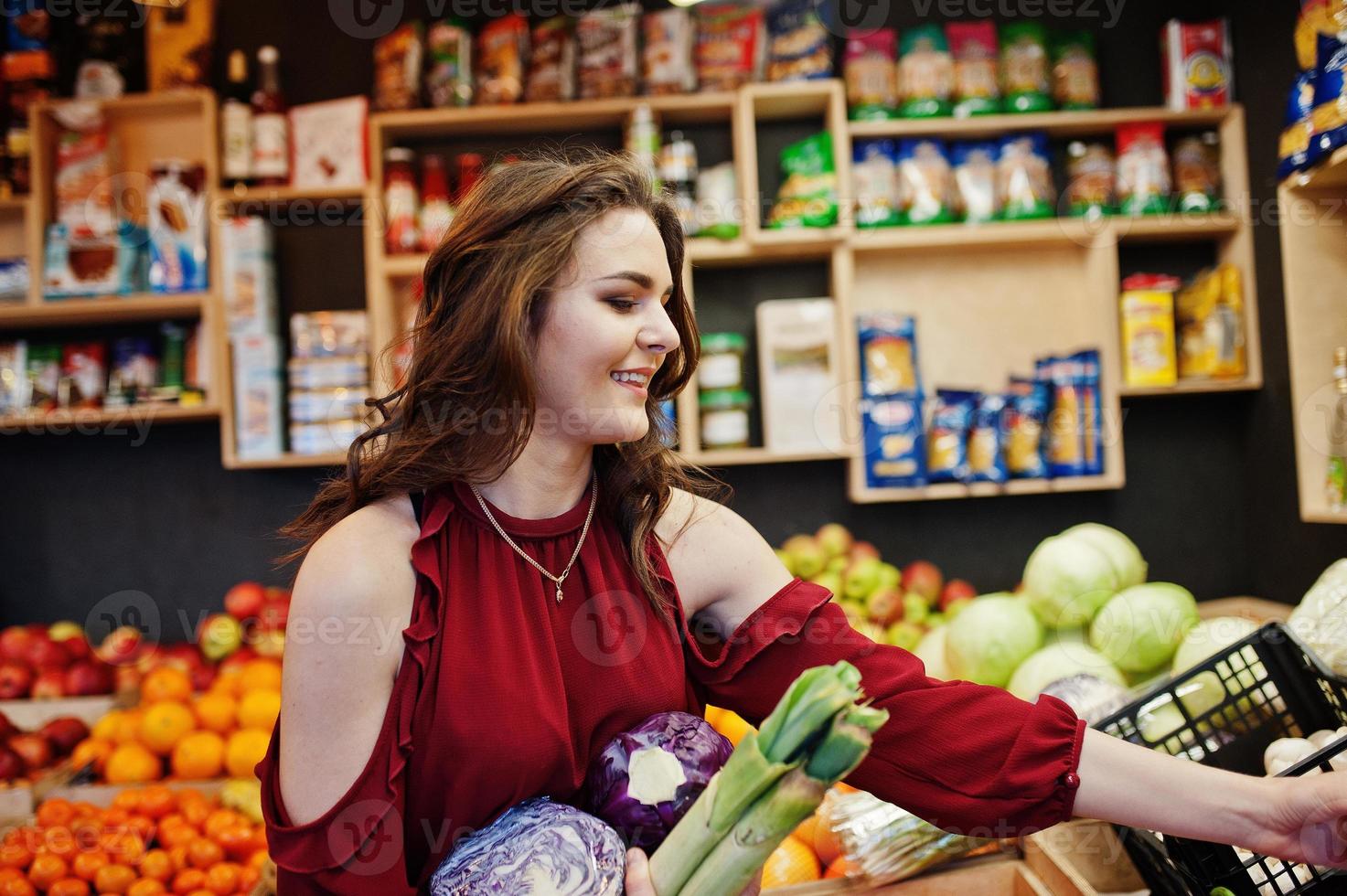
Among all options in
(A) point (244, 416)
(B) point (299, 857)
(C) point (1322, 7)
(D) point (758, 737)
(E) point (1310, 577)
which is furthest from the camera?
(A) point (244, 416)

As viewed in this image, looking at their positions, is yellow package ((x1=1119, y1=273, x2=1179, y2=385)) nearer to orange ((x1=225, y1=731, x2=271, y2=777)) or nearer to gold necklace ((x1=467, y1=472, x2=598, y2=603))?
gold necklace ((x1=467, y1=472, x2=598, y2=603))

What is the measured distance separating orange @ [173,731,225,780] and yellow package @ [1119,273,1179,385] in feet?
8.11

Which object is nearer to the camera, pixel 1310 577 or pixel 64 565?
pixel 1310 577

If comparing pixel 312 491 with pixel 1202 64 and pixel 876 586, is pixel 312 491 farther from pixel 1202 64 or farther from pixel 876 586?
pixel 1202 64

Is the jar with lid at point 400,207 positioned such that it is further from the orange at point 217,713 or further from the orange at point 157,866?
the orange at point 157,866

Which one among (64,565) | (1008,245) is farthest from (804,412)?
(64,565)

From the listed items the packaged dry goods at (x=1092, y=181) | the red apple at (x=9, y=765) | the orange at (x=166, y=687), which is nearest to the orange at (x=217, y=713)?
the orange at (x=166, y=687)

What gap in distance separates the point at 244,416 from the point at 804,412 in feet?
5.03

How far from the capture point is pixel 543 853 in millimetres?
912

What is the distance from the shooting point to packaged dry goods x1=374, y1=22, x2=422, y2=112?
265 cm

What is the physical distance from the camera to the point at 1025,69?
8.78ft

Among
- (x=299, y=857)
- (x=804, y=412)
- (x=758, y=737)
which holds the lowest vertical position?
(x=299, y=857)

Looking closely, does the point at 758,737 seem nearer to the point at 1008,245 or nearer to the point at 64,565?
the point at 1008,245

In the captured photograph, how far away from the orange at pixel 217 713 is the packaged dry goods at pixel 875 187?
2.01 m
